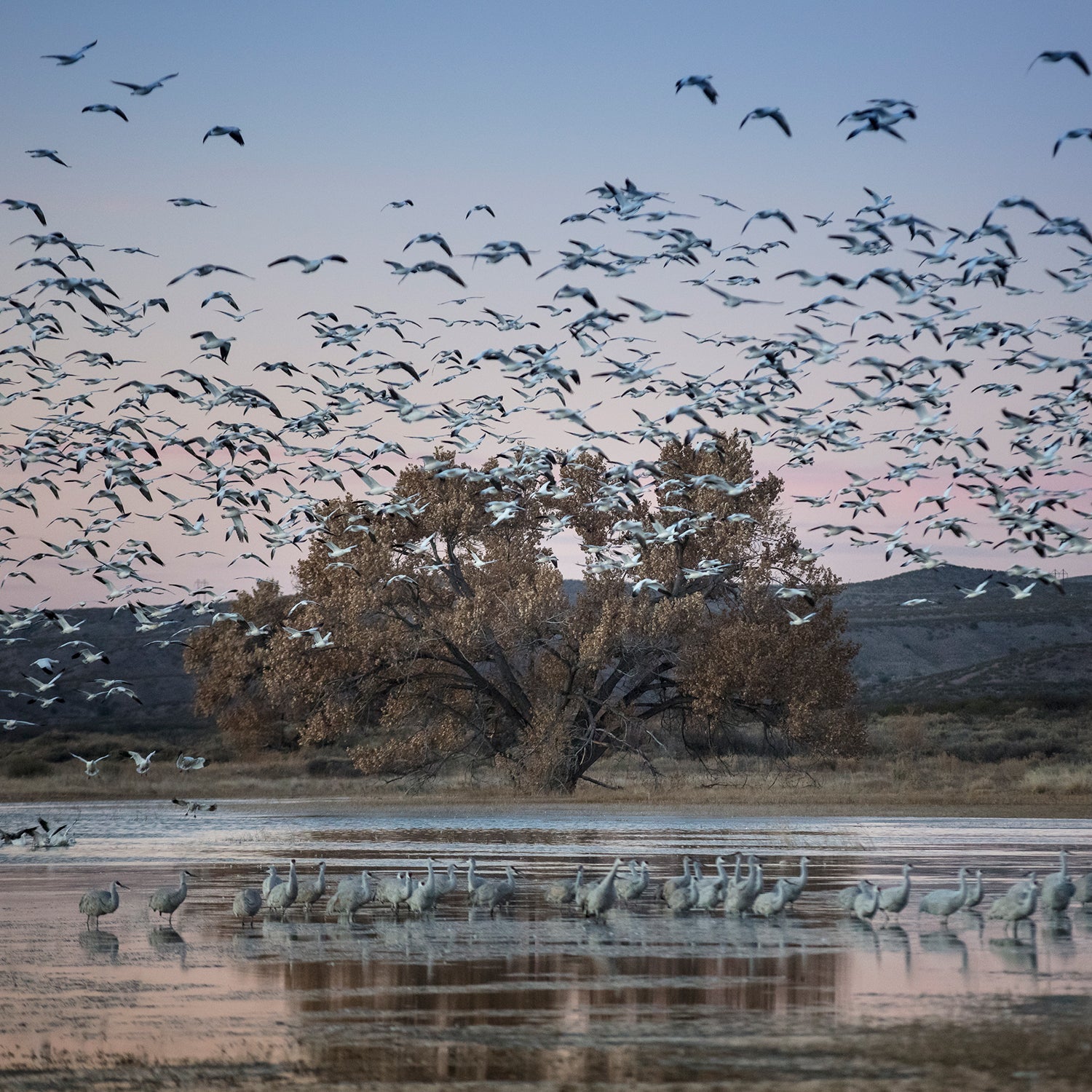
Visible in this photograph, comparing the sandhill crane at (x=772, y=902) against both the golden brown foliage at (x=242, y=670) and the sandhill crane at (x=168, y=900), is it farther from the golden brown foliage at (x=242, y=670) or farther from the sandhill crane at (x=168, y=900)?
the golden brown foliage at (x=242, y=670)

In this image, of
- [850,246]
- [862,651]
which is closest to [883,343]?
[850,246]

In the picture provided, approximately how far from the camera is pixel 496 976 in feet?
42.3

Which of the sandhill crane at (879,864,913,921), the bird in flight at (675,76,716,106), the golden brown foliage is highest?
the bird in flight at (675,76,716,106)

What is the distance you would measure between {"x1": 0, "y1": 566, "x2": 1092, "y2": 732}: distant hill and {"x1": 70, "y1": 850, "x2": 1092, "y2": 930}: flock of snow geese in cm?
6256

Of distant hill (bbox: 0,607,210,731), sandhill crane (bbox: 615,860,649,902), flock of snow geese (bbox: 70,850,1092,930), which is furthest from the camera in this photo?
distant hill (bbox: 0,607,210,731)

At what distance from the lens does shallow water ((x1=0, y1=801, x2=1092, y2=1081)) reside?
10.0 m

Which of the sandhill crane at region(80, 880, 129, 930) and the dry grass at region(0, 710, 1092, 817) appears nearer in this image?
the sandhill crane at region(80, 880, 129, 930)

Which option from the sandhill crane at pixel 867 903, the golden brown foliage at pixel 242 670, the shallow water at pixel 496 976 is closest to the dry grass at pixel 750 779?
the golden brown foliage at pixel 242 670

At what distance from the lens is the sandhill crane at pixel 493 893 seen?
56.7 feet

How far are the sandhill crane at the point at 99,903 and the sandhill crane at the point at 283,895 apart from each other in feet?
5.12

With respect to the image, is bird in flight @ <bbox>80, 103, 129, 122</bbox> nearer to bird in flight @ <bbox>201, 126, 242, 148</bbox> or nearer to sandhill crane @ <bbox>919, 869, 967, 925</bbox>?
bird in flight @ <bbox>201, 126, 242, 148</bbox>

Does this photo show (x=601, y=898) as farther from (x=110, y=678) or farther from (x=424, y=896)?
(x=110, y=678)

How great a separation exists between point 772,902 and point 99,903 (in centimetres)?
670

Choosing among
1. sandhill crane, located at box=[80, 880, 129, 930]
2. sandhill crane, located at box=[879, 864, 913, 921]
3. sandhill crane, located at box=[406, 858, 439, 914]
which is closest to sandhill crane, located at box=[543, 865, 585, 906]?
sandhill crane, located at box=[406, 858, 439, 914]
